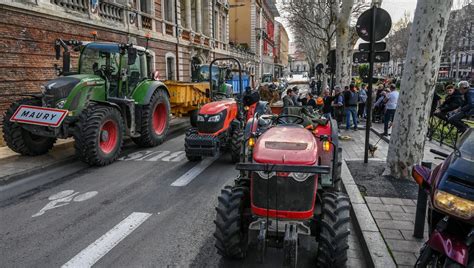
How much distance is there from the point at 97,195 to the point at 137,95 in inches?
154

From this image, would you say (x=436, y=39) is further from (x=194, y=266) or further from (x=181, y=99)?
(x=181, y=99)

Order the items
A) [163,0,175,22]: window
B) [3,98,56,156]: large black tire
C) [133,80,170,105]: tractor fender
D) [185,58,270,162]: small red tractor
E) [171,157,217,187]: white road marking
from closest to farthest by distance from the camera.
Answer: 1. [171,157,217,187]: white road marking
2. [3,98,56,156]: large black tire
3. [185,58,270,162]: small red tractor
4. [133,80,170,105]: tractor fender
5. [163,0,175,22]: window

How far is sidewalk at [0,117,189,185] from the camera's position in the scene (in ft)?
22.1

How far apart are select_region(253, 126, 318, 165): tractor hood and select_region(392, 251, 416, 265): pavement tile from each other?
1342mm

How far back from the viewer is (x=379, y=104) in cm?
1421

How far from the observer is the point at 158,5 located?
1942 cm

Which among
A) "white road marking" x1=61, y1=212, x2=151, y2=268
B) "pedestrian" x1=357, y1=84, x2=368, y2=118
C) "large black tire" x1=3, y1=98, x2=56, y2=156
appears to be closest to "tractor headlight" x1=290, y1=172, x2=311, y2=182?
"white road marking" x1=61, y1=212, x2=151, y2=268

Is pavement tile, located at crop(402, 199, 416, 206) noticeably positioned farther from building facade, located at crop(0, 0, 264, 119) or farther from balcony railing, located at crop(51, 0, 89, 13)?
balcony railing, located at crop(51, 0, 89, 13)

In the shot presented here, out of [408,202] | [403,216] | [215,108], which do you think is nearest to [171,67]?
[215,108]

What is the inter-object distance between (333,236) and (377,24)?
5100 mm

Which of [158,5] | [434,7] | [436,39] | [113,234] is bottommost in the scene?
[113,234]

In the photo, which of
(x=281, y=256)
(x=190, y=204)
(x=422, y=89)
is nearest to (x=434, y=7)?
(x=422, y=89)

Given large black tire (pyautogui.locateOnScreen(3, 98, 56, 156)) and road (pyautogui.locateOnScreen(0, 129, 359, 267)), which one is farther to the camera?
large black tire (pyautogui.locateOnScreen(3, 98, 56, 156))

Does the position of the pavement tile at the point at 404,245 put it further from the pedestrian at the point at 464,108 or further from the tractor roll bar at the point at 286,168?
the pedestrian at the point at 464,108
